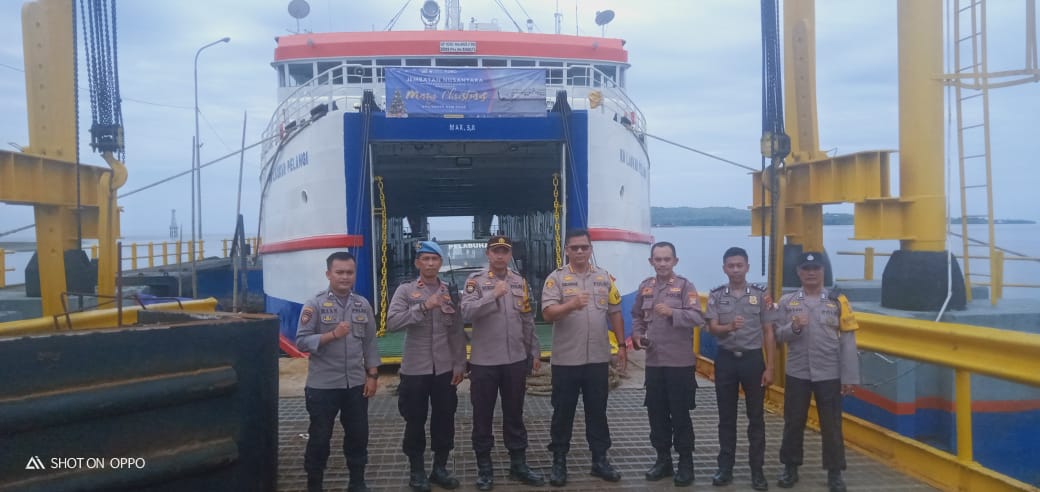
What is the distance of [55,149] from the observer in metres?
7.81

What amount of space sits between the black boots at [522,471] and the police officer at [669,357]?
2.14ft

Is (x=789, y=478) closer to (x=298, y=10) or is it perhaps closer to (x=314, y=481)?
(x=314, y=481)

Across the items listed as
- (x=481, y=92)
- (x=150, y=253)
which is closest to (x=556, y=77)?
(x=481, y=92)

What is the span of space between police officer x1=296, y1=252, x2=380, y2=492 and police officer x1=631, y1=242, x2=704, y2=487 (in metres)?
1.65

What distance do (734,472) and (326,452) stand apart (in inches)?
94.9

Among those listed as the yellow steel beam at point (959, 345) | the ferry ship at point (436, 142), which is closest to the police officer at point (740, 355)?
the yellow steel beam at point (959, 345)

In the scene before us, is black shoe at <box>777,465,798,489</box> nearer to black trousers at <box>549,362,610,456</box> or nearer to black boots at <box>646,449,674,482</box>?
black boots at <box>646,449,674,482</box>

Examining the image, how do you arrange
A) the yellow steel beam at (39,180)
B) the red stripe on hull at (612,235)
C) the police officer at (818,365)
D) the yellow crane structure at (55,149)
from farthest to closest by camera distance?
the red stripe on hull at (612,235)
the yellow crane structure at (55,149)
the yellow steel beam at (39,180)
the police officer at (818,365)

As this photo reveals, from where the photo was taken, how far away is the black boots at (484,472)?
4.04 metres

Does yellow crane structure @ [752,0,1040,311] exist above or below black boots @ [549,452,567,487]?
above

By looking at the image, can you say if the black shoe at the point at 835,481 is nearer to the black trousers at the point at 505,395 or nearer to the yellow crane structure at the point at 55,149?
the black trousers at the point at 505,395

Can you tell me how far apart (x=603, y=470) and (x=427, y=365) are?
3.95 ft

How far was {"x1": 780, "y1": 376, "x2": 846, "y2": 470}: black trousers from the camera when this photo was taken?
3.89 metres

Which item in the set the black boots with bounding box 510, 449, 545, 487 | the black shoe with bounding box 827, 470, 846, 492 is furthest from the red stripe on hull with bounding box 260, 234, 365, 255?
the black shoe with bounding box 827, 470, 846, 492
